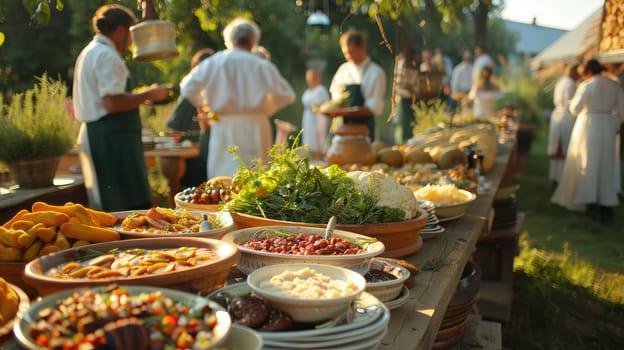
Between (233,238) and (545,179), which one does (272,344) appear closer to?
(233,238)

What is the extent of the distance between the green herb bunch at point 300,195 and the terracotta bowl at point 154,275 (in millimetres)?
504

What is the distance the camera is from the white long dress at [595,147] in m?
6.66

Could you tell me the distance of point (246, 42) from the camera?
4793 millimetres

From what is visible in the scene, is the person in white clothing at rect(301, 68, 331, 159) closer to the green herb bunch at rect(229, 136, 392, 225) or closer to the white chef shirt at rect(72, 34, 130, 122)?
the white chef shirt at rect(72, 34, 130, 122)

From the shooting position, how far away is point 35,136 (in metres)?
3.55

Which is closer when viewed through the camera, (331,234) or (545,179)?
(331,234)

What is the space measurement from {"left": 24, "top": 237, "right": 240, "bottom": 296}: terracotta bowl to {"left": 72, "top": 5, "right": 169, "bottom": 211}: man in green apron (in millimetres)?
2429

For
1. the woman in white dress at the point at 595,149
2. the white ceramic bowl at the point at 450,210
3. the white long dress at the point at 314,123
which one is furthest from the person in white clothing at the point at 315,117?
the white ceramic bowl at the point at 450,210

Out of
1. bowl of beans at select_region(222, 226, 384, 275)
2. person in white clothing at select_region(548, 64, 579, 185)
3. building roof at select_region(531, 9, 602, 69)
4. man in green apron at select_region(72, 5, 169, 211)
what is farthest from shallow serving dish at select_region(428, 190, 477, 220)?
building roof at select_region(531, 9, 602, 69)

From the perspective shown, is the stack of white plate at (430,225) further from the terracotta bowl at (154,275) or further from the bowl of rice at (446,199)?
the terracotta bowl at (154,275)

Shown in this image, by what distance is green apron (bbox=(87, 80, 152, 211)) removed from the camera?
382cm

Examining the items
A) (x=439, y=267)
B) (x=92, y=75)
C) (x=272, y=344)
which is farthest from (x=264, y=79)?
(x=272, y=344)

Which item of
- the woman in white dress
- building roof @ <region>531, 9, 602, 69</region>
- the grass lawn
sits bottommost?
the grass lawn

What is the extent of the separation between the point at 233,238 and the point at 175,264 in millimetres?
352
